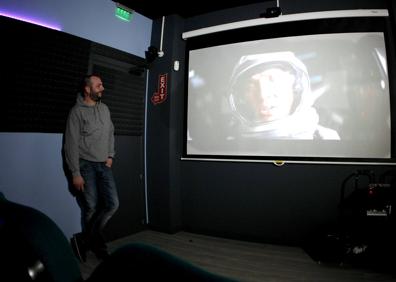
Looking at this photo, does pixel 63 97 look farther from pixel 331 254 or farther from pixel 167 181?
pixel 331 254

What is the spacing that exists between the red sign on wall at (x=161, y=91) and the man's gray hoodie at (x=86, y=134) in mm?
970

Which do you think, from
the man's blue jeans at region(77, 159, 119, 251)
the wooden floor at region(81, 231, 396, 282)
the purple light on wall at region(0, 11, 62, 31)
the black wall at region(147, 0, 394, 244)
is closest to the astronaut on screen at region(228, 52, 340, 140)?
the black wall at region(147, 0, 394, 244)

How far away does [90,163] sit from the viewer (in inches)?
98.3

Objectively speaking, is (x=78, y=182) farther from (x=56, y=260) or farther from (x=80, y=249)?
(x=56, y=260)

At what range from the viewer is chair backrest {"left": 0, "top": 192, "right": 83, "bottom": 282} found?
0.51 meters

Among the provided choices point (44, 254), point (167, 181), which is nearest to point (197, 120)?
point (167, 181)

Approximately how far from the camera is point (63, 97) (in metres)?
2.56

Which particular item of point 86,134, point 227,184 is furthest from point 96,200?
point 227,184

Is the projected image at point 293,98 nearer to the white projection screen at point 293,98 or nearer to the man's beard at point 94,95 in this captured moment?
the white projection screen at point 293,98

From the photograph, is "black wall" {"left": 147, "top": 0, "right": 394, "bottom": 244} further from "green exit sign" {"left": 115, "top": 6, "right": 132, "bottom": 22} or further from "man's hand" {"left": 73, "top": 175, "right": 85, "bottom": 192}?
"man's hand" {"left": 73, "top": 175, "right": 85, "bottom": 192}

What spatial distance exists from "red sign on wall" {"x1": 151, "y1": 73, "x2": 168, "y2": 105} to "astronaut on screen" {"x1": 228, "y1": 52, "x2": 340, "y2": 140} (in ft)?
3.17

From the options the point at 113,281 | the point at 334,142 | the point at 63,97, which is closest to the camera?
the point at 113,281

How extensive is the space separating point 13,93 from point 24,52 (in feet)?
1.41

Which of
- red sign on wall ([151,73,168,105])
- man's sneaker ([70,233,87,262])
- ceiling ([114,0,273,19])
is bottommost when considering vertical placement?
man's sneaker ([70,233,87,262])
